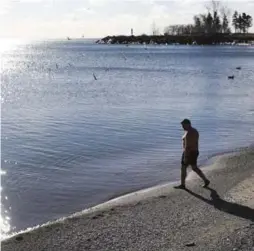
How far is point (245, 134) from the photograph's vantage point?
23.7 metres

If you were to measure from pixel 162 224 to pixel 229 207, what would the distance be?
186 cm

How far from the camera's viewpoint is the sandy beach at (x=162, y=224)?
32.9 feet

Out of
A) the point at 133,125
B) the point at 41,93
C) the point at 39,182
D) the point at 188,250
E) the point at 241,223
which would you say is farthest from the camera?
the point at 41,93

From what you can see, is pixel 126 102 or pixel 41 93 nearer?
pixel 126 102

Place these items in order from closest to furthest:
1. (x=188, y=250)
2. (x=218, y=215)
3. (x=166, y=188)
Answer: (x=188, y=250) < (x=218, y=215) < (x=166, y=188)

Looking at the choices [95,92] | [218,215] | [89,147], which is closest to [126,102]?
[95,92]

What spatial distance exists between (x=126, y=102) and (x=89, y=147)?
1497 cm

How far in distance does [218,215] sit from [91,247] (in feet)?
9.94

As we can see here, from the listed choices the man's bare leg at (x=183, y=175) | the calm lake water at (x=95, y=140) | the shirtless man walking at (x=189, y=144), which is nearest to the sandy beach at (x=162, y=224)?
the man's bare leg at (x=183, y=175)

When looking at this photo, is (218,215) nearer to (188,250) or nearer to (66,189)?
(188,250)

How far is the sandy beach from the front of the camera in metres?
10.0

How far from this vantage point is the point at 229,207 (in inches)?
481

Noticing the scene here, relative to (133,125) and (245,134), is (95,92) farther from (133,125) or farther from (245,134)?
(245,134)

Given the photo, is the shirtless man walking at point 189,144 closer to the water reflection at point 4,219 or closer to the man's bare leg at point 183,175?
the man's bare leg at point 183,175
